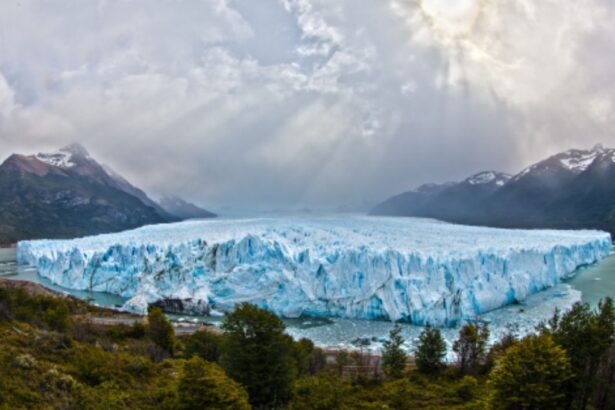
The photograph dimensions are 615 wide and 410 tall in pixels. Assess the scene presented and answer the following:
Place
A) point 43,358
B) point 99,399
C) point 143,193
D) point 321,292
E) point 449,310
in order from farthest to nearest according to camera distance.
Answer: point 143,193, point 321,292, point 449,310, point 43,358, point 99,399

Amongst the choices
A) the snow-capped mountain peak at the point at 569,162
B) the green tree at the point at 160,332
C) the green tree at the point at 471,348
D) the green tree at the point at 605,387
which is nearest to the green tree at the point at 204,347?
the green tree at the point at 160,332

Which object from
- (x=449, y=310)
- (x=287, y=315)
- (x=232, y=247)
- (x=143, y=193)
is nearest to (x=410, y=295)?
(x=449, y=310)

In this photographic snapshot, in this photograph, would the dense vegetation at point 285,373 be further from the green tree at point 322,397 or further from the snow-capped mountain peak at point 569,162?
the snow-capped mountain peak at point 569,162

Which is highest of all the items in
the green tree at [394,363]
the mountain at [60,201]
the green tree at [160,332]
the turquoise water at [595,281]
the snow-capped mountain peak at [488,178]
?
the snow-capped mountain peak at [488,178]

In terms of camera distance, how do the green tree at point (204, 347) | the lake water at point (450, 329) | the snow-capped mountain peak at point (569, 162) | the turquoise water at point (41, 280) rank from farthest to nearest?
the snow-capped mountain peak at point (569, 162)
the turquoise water at point (41, 280)
the lake water at point (450, 329)
the green tree at point (204, 347)

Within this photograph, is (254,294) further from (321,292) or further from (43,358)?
(43,358)

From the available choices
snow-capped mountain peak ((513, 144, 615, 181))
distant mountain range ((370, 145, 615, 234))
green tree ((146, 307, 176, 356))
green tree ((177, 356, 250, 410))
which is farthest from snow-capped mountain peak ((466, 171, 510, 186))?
green tree ((177, 356, 250, 410))
